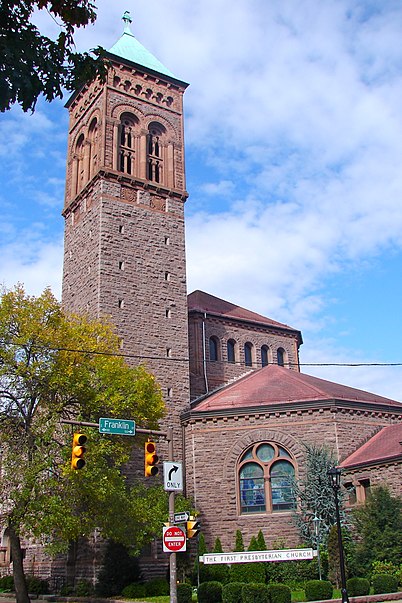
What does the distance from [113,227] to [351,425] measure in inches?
658

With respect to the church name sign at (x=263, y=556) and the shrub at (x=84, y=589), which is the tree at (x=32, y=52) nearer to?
the church name sign at (x=263, y=556)

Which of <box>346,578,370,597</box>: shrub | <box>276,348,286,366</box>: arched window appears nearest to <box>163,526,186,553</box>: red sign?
<box>346,578,370,597</box>: shrub

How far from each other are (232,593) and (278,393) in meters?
12.9

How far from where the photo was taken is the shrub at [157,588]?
88.0ft

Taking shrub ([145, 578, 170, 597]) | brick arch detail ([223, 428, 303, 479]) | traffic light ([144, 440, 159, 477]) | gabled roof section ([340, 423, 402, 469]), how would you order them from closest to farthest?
traffic light ([144, 440, 159, 477]), shrub ([145, 578, 170, 597]), gabled roof section ([340, 423, 402, 469]), brick arch detail ([223, 428, 303, 479])

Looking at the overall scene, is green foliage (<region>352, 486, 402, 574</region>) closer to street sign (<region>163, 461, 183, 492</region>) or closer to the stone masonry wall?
the stone masonry wall

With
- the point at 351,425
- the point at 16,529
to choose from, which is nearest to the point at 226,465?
the point at 351,425

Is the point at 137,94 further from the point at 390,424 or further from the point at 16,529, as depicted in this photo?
the point at 16,529

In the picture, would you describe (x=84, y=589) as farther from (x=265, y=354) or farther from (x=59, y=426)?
(x=265, y=354)

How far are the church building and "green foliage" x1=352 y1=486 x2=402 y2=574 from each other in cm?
158

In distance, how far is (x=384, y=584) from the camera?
22.9m

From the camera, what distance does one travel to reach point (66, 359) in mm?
25562

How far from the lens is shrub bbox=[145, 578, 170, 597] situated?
1055 inches

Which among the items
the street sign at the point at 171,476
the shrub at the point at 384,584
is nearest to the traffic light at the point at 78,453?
the street sign at the point at 171,476
